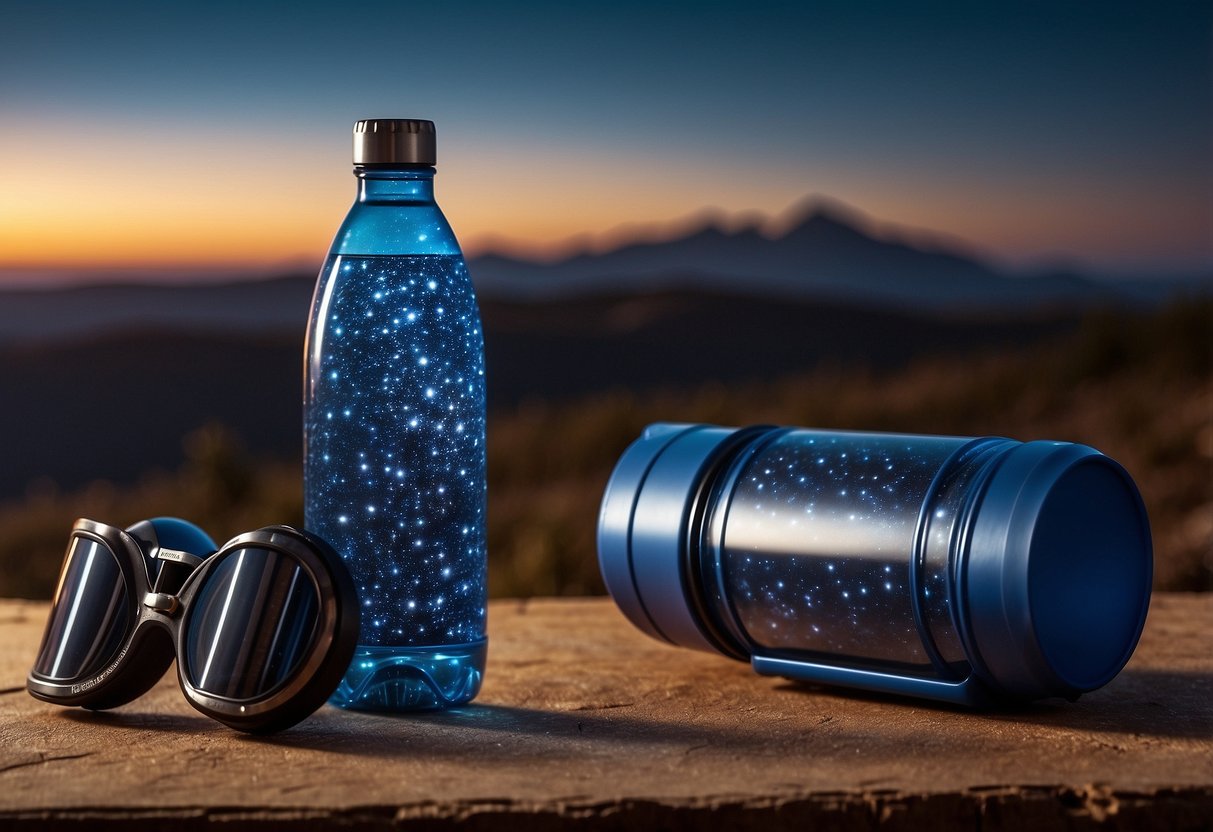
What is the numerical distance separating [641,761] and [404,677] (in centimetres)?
25

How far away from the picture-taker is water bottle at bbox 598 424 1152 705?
3.08 feet

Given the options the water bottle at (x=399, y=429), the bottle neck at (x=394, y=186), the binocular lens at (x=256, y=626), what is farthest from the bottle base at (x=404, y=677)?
the bottle neck at (x=394, y=186)

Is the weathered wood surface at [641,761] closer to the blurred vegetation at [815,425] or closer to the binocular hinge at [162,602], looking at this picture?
the binocular hinge at [162,602]

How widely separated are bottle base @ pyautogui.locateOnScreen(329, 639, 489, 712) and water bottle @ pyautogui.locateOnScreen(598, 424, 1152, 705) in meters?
0.15

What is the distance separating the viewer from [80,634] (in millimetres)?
1047

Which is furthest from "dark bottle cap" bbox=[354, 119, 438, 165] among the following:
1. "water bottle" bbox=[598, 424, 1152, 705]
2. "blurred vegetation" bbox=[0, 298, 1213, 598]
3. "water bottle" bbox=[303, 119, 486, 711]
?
"blurred vegetation" bbox=[0, 298, 1213, 598]

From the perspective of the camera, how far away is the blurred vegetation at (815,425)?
408cm

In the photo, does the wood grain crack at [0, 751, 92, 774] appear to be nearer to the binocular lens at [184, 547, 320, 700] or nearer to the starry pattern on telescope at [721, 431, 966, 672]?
the binocular lens at [184, 547, 320, 700]

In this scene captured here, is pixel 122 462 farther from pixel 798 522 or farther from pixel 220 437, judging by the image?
pixel 798 522

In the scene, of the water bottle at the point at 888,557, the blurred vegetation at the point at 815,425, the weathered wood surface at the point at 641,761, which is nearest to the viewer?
the weathered wood surface at the point at 641,761

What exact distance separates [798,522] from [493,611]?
1.91ft

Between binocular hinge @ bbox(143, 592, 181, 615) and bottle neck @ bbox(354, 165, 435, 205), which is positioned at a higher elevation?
bottle neck @ bbox(354, 165, 435, 205)

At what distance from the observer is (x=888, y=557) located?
0.99m

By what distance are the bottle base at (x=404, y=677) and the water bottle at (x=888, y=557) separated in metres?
0.15
